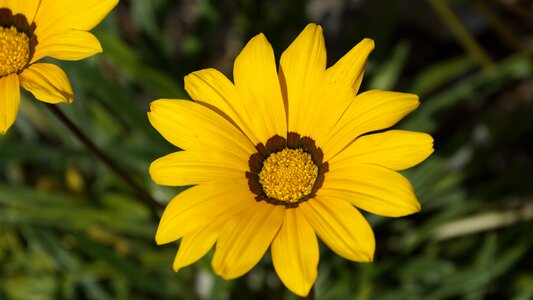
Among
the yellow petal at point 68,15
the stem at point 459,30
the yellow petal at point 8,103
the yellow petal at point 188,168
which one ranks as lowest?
the stem at point 459,30

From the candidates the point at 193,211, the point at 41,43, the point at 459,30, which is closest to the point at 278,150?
the point at 193,211

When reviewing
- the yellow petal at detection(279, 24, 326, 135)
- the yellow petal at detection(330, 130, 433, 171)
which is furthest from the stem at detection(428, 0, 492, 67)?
the yellow petal at detection(330, 130, 433, 171)

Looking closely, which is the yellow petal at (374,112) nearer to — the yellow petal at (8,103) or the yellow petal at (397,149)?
the yellow petal at (397,149)

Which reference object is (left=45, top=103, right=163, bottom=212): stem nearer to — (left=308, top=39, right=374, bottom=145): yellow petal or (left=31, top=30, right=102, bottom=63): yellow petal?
(left=31, top=30, right=102, bottom=63): yellow petal

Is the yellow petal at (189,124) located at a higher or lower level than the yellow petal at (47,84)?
lower

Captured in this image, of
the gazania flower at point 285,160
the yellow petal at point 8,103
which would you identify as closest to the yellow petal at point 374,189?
the gazania flower at point 285,160

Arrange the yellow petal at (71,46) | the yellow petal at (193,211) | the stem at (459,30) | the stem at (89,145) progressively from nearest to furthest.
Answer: the yellow petal at (193,211), the yellow petal at (71,46), the stem at (89,145), the stem at (459,30)

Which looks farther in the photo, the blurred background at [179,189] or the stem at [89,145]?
the blurred background at [179,189]
